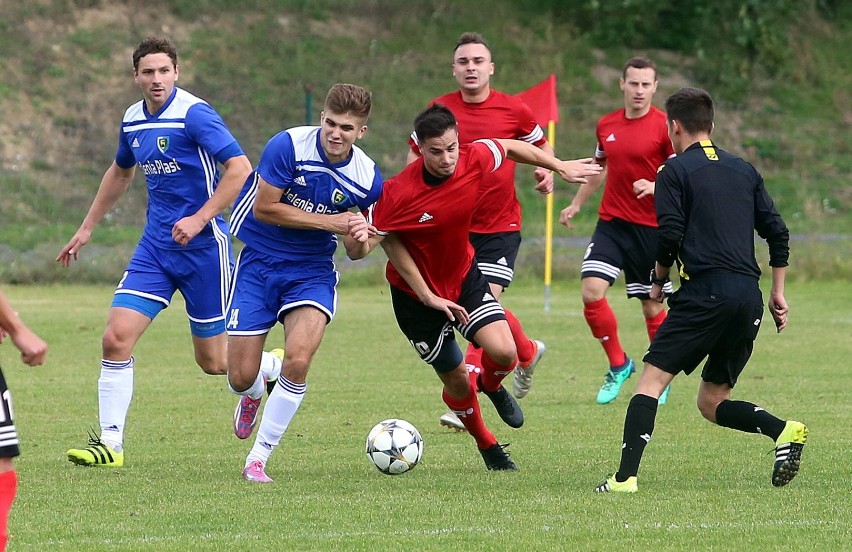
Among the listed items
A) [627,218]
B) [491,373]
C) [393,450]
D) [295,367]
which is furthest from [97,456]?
[627,218]

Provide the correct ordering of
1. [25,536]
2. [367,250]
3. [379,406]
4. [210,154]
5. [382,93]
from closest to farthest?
[25,536] → [367,250] → [210,154] → [379,406] → [382,93]

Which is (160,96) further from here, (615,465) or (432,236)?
(615,465)

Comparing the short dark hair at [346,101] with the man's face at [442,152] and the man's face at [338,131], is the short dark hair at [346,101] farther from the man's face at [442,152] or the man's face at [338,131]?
the man's face at [442,152]

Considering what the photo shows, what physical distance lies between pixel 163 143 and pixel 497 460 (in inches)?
99.5

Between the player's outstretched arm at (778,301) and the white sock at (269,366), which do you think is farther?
the white sock at (269,366)

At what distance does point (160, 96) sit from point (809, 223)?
60.6ft

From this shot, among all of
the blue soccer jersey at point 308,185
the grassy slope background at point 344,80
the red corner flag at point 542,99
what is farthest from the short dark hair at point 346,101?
the grassy slope background at point 344,80

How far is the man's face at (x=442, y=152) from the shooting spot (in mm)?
6801

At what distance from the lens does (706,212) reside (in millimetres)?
6391

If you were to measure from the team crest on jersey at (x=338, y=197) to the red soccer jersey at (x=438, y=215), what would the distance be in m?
0.18

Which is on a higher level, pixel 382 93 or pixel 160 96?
pixel 160 96

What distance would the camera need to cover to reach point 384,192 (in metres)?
7.09

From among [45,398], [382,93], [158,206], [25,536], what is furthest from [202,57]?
[25,536]

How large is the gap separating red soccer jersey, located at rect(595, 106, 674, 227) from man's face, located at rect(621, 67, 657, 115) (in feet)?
0.28
